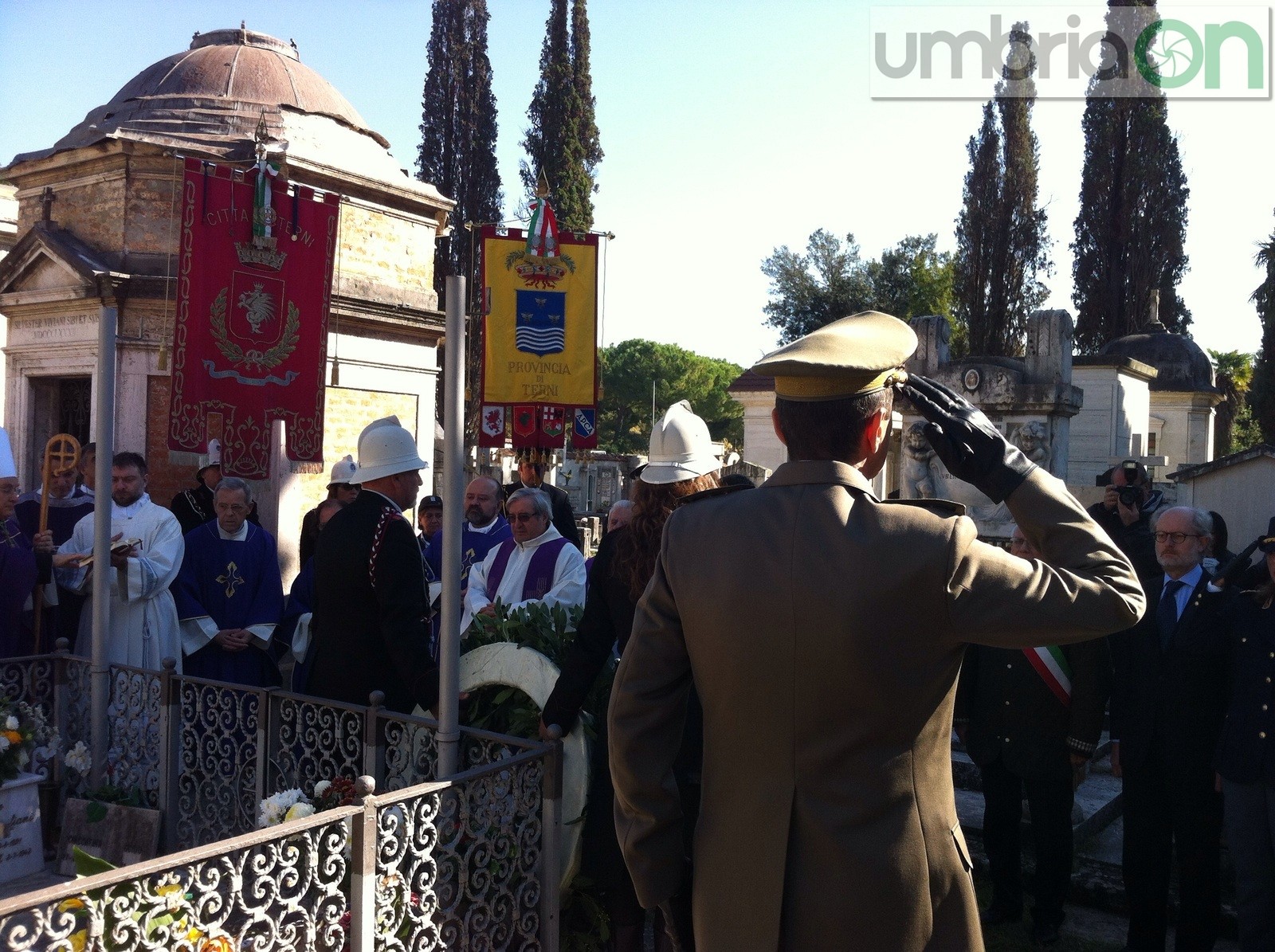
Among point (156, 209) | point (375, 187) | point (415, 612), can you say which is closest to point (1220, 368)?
point (375, 187)

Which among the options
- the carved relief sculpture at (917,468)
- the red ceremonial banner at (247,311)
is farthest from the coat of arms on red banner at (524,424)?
the carved relief sculpture at (917,468)

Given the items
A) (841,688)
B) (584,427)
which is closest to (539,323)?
(584,427)

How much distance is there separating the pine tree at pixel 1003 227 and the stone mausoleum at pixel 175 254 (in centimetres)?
2359

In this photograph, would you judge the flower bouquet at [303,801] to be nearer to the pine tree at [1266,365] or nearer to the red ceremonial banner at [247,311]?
the red ceremonial banner at [247,311]

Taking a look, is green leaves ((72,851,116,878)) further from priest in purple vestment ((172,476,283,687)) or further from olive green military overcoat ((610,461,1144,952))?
priest in purple vestment ((172,476,283,687))

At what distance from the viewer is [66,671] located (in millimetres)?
5383

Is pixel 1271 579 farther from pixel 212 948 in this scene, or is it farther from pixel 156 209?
pixel 156 209

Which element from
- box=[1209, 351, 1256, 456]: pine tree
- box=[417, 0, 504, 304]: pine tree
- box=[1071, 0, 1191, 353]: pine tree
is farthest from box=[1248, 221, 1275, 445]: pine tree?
box=[417, 0, 504, 304]: pine tree

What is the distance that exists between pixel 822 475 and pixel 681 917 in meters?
1.03

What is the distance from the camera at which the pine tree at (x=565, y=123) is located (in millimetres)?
31250

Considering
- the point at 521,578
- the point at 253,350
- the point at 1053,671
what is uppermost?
the point at 253,350

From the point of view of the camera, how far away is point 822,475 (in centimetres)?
206

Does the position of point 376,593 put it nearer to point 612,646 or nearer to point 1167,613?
point 612,646

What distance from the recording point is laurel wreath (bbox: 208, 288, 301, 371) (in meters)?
8.88
